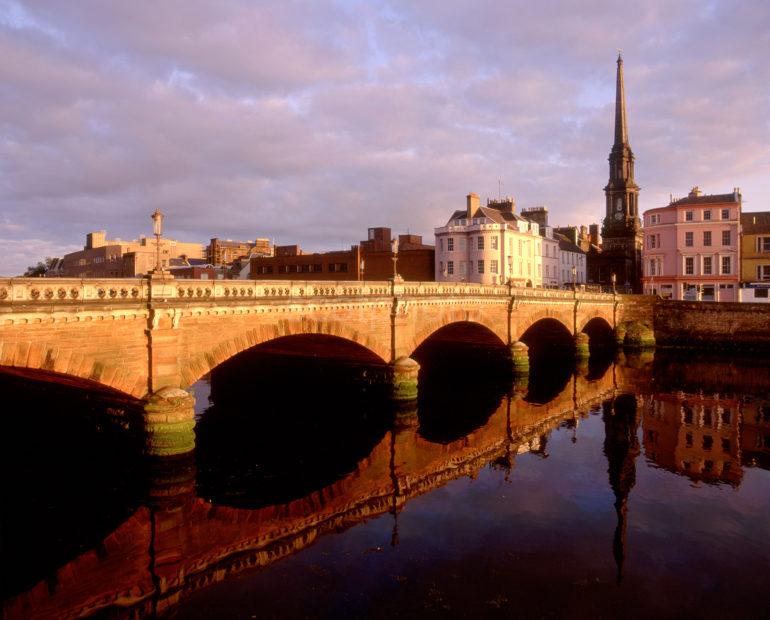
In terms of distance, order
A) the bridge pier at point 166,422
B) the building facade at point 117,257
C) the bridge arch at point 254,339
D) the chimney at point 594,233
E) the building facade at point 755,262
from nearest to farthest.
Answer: the bridge pier at point 166,422
the bridge arch at point 254,339
the building facade at point 755,262
the building facade at point 117,257
the chimney at point 594,233

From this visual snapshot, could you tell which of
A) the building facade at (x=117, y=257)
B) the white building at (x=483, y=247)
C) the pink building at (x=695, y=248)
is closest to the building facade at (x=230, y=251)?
the building facade at (x=117, y=257)

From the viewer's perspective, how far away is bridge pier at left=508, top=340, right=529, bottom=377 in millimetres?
39594

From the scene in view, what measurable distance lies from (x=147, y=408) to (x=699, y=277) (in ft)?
212

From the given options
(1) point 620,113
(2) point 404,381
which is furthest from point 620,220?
(2) point 404,381

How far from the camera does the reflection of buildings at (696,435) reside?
71.9 ft

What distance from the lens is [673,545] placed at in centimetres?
1509

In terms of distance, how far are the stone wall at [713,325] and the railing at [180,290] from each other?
35.5 meters

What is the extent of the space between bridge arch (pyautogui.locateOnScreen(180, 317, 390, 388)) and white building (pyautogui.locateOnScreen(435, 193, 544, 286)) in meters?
37.3

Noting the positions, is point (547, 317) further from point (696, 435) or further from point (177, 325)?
point (177, 325)

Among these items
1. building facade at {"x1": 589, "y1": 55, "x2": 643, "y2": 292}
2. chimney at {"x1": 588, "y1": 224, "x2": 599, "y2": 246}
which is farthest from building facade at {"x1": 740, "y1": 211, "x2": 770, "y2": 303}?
chimney at {"x1": 588, "y1": 224, "x2": 599, "y2": 246}

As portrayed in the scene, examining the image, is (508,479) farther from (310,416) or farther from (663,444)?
(310,416)

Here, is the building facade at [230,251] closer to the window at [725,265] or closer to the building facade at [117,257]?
the building facade at [117,257]

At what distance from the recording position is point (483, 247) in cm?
6462

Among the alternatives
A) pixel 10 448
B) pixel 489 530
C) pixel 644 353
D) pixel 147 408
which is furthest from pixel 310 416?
pixel 644 353
